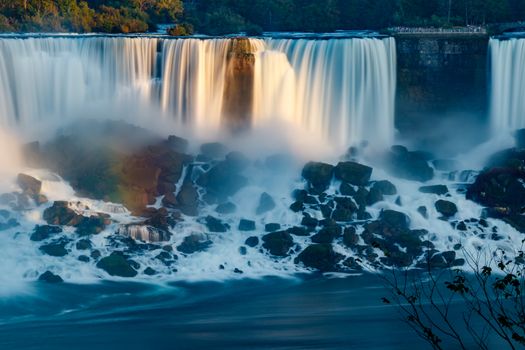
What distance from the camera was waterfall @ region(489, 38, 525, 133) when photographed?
3709cm

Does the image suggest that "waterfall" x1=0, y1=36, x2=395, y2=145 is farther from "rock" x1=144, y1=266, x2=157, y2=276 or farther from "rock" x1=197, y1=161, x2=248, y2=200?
"rock" x1=144, y1=266, x2=157, y2=276

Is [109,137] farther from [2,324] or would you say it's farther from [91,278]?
[2,324]

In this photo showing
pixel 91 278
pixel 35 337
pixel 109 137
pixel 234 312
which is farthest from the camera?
pixel 109 137

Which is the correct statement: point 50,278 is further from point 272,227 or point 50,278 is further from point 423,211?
point 423,211

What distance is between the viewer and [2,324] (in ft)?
77.9

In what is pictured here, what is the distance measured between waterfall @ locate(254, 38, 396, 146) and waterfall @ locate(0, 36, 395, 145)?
3cm

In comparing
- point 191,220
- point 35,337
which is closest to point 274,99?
point 191,220

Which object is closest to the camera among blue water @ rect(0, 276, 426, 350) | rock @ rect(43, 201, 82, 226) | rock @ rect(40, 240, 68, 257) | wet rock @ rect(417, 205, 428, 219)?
blue water @ rect(0, 276, 426, 350)

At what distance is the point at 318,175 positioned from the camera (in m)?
33.0

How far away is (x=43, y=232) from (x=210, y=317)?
7.28 metres

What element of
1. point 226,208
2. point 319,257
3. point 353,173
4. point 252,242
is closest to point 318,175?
point 353,173

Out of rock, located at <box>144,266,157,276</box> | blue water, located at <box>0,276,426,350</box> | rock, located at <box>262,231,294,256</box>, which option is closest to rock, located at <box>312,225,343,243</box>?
rock, located at <box>262,231,294,256</box>

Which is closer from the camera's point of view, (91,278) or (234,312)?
(234,312)

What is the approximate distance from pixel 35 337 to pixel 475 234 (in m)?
13.1
